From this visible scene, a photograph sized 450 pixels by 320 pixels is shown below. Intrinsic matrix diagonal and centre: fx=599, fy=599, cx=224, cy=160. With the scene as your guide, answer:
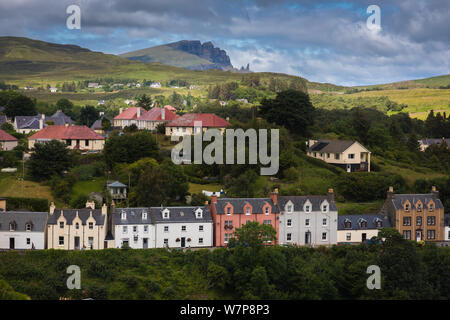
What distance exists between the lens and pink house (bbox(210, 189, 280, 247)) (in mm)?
53281

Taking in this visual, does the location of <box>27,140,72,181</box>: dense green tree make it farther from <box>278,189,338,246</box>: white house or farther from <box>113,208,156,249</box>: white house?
<box>278,189,338,246</box>: white house

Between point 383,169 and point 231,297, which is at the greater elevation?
point 383,169

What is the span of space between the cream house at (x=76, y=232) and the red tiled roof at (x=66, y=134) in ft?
88.3

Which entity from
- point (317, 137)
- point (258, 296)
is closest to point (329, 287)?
point (258, 296)

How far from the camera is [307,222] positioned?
181 ft

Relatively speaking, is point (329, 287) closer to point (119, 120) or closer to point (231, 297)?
point (231, 297)

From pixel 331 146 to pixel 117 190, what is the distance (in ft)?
93.3

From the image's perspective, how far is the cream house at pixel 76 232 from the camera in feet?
168

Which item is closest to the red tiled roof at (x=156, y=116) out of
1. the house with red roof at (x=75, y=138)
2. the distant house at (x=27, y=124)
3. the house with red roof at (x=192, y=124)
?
the house with red roof at (x=192, y=124)

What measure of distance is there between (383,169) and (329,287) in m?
30.0

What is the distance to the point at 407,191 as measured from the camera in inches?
2557

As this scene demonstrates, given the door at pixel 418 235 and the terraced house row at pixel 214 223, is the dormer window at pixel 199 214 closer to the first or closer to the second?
the terraced house row at pixel 214 223

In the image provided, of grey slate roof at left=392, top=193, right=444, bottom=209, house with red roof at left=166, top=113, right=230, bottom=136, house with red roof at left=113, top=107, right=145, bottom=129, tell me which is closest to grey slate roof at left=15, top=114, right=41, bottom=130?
house with red roof at left=113, top=107, right=145, bottom=129
